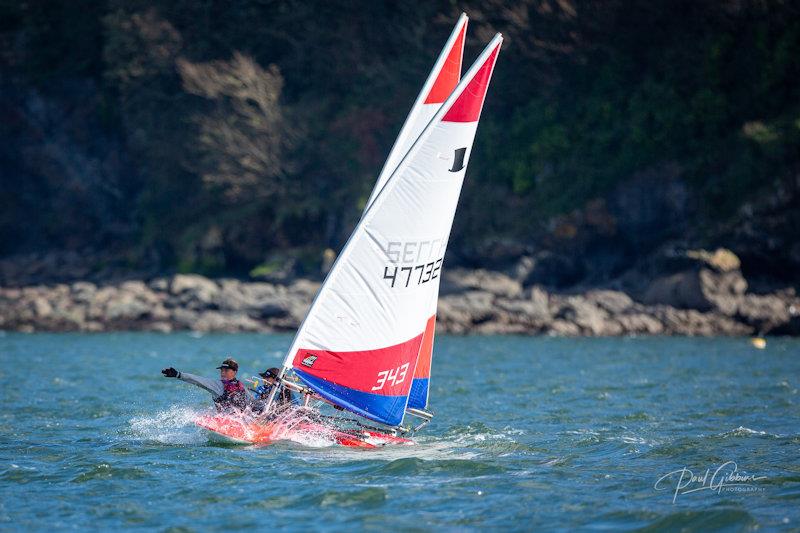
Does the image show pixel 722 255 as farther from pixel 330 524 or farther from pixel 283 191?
pixel 330 524

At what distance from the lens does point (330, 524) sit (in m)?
11.5

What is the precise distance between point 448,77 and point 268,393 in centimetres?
525

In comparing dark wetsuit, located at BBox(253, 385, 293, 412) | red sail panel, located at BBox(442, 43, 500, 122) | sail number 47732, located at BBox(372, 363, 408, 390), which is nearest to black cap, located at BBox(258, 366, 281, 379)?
dark wetsuit, located at BBox(253, 385, 293, 412)

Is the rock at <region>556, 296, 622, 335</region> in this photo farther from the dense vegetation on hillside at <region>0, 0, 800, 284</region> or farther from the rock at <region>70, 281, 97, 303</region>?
the rock at <region>70, 281, 97, 303</region>

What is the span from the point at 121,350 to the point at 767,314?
68.9 ft

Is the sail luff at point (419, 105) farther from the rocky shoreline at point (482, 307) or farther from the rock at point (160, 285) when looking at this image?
the rock at point (160, 285)

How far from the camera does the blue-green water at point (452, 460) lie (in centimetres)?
1181

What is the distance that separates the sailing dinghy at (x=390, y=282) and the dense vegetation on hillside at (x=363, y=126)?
2622cm

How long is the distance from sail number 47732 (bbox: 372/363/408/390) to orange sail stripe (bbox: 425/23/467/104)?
3.88 m

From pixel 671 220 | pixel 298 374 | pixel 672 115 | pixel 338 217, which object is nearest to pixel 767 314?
pixel 671 220

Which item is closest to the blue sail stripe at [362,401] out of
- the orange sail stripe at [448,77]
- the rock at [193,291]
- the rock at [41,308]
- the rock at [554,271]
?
the orange sail stripe at [448,77]

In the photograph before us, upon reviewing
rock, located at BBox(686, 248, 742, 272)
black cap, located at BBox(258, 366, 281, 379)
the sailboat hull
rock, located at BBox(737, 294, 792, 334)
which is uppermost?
rock, located at BBox(686, 248, 742, 272)

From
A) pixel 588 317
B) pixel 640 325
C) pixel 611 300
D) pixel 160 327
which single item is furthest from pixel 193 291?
pixel 640 325

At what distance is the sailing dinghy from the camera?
593 inches
